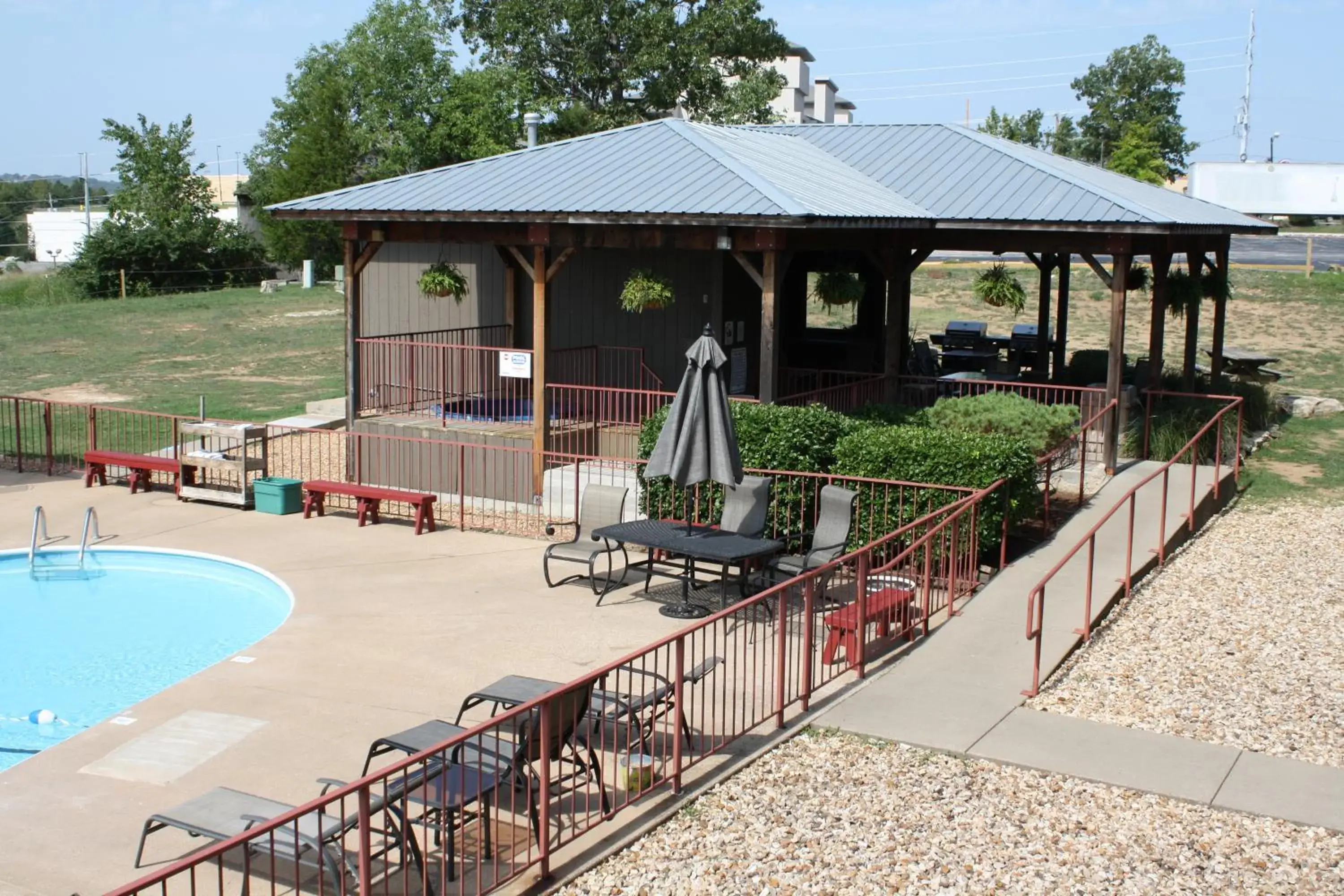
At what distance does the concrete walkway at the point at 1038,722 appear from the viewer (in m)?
7.99

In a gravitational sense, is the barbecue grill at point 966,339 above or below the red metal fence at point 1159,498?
above

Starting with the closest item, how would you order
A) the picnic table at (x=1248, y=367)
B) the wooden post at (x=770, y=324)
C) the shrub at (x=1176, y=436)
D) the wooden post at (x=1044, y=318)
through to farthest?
the wooden post at (x=770, y=324)
the shrub at (x=1176, y=436)
the wooden post at (x=1044, y=318)
the picnic table at (x=1248, y=367)

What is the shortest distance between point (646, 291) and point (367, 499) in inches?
157

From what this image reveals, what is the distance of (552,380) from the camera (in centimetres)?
1964

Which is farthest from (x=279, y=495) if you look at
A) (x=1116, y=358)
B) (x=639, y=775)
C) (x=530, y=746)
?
(x=1116, y=358)

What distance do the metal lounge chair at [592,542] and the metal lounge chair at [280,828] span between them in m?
5.50

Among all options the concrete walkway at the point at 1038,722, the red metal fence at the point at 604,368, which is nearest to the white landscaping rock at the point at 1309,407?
the red metal fence at the point at 604,368

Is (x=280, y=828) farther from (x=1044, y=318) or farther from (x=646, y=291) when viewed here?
Result: (x=1044, y=318)

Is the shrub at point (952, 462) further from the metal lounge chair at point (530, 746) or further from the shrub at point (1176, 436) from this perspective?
the metal lounge chair at point (530, 746)

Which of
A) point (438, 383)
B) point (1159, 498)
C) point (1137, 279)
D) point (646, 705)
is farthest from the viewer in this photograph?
point (438, 383)

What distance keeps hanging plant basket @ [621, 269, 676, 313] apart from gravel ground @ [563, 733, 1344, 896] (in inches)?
336

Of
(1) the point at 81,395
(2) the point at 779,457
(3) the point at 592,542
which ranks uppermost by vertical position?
(2) the point at 779,457

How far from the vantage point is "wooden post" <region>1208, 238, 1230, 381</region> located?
67.0 feet

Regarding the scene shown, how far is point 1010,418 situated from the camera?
49.0 ft
